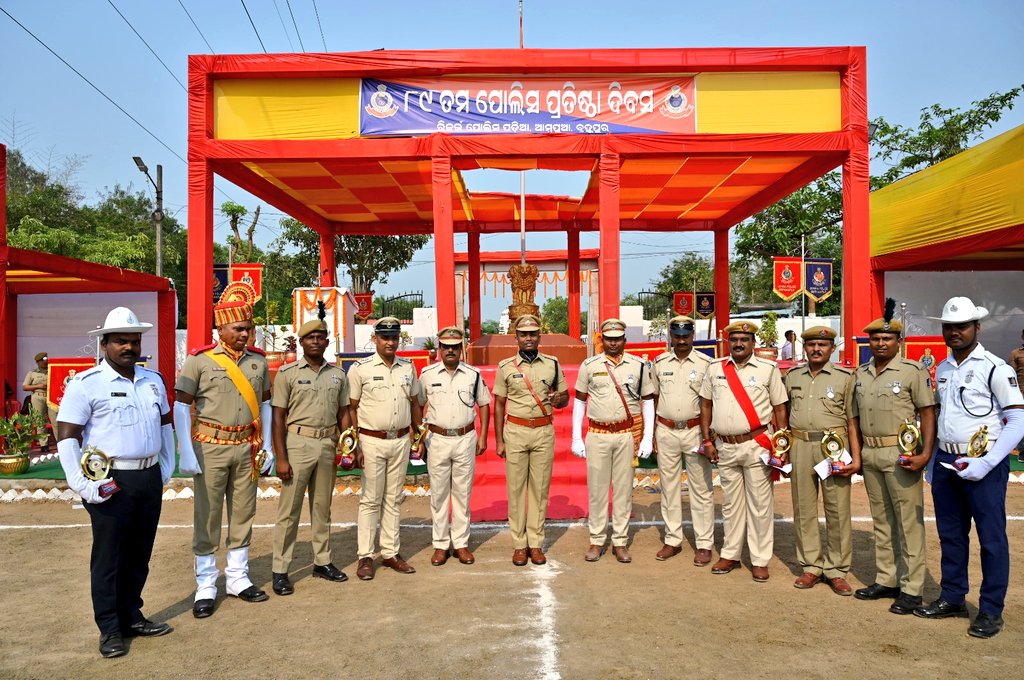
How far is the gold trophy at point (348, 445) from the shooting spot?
5.04m

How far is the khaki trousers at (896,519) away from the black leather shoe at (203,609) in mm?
4115

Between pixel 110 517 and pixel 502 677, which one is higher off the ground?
pixel 110 517

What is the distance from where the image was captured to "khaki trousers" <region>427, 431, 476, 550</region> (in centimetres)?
537

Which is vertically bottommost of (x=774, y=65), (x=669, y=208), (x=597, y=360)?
(x=597, y=360)

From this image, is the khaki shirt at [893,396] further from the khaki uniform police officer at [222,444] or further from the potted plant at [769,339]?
the potted plant at [769,339]

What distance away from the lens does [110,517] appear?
3809mm

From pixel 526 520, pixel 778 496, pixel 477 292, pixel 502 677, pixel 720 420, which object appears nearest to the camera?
pixel 502 677

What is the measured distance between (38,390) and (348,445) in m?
7.99

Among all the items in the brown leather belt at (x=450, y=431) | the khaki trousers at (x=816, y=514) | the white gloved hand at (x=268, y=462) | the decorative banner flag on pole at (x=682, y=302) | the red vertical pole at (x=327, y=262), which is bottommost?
the khaki trousers at (x=816, y=514)

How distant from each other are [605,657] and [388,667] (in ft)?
3.56

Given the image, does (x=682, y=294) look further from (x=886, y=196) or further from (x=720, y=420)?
(x=720, y=420)

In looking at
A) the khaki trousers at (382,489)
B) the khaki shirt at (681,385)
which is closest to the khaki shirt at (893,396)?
the khaki shirt at (681,385)

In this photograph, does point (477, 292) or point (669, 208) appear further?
point (477, 292)

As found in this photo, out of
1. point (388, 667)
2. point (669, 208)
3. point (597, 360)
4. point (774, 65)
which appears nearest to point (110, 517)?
point (388, 667)
